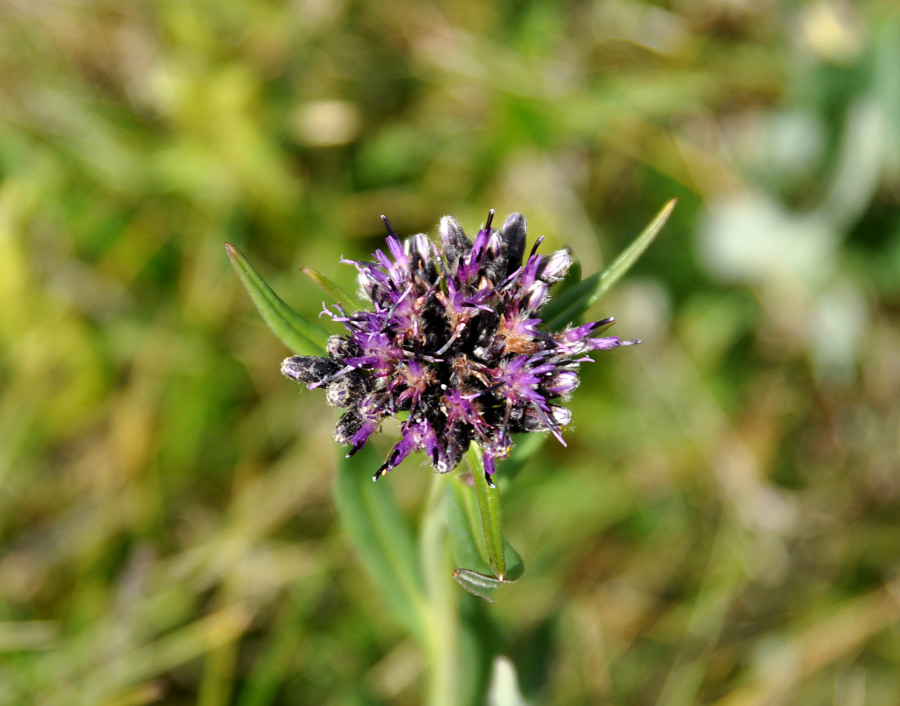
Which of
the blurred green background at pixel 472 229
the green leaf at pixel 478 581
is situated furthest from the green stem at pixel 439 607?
the blurred green background at pixel 472 229

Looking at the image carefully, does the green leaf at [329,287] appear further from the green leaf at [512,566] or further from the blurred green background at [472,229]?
the blurred green background at [472,229]

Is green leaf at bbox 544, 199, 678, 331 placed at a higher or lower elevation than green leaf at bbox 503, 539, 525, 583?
higher

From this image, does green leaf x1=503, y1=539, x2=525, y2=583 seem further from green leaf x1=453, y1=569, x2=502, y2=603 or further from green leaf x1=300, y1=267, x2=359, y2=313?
green leaf x1=300, y1=267, x2=359, y2=313

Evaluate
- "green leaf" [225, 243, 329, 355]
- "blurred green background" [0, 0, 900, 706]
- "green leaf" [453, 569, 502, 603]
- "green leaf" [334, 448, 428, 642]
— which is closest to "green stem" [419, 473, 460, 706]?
"green leaf" [334, 448, 428, 642]

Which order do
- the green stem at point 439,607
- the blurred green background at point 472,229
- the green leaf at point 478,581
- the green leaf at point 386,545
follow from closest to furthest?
the green leaf at point 478,581 → the green stem at point 439,607 → the green leaf at point 386,545 → the blurred green background at point 472,229

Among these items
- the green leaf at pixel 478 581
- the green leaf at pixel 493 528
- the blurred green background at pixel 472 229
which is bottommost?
the green leaf at pixel 478 581

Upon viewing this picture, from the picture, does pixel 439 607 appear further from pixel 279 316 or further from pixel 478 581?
pixel 279 316

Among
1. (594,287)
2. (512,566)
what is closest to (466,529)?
(512,566)
